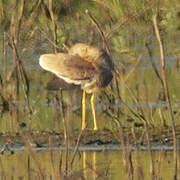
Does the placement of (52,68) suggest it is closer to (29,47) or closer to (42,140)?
(42,140)

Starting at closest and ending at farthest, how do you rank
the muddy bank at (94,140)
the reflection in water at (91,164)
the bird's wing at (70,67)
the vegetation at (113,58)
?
the reflection in water at (91,164) → the muddy bank at (94,140) → the bird's wing at (70,67) → the vegetation at (113,58)

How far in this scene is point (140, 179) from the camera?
209 inches

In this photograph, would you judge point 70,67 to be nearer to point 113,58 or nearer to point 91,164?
point 91,164

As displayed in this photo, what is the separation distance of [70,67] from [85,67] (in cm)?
12

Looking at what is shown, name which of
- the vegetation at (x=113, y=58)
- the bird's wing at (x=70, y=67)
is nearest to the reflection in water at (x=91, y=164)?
the vegetation at (x=113, y=58)


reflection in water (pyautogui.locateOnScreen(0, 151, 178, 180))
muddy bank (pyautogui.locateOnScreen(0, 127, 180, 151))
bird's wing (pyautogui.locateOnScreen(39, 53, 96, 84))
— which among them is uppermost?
bird's wing (pyautogui.locateOnScreen(39, 53, 96, 84))

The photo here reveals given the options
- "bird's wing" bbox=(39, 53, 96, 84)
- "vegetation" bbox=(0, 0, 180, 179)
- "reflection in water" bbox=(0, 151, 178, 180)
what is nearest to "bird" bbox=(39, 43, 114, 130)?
"bird's wing" bbox=(39, 53, 96, 84)

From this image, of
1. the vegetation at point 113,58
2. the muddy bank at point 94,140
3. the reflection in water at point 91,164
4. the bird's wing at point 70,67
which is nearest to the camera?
the reflection in water at point 91,164

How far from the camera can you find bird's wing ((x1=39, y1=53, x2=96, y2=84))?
785cm

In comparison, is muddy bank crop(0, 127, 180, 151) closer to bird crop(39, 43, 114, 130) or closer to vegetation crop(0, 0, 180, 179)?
vegetation crop(0, 0, 180, 179)

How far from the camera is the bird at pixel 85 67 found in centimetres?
786

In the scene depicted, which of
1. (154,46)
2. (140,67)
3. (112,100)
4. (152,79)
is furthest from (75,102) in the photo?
(154,46)

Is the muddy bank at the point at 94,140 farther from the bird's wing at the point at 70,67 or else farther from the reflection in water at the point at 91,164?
the bird's wing at the point at 70,67

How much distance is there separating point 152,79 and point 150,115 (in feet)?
7.69
